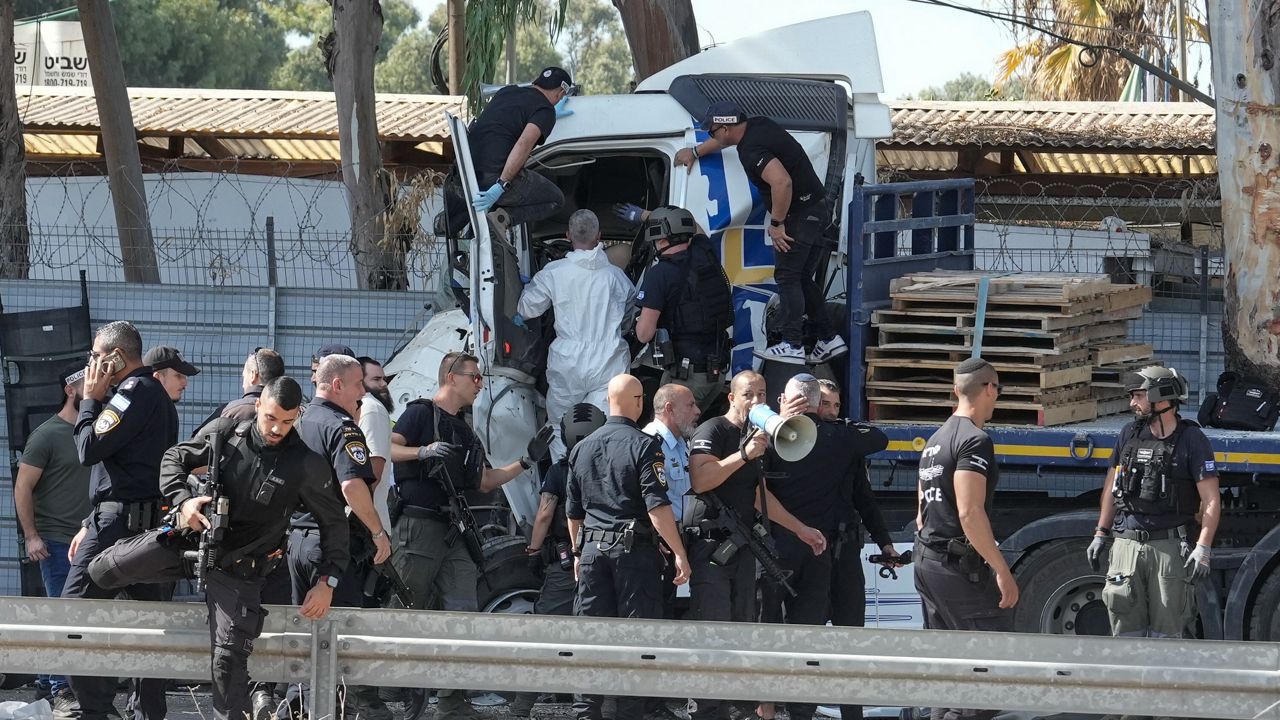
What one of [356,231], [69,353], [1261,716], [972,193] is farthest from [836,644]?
[356,231]

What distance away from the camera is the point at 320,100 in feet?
66.8

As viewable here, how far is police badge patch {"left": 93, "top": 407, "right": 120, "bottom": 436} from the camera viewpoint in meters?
6.73

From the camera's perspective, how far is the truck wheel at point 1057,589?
8.03m

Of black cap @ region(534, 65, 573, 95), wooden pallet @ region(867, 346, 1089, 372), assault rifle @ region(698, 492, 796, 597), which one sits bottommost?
assault rifle @ region(698, 492, 796, 597)

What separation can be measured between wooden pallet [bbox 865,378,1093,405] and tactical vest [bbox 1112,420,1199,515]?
0.55m

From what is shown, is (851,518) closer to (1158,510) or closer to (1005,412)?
(1005,412)

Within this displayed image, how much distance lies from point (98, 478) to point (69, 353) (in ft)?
11.1

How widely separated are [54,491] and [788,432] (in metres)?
4.00

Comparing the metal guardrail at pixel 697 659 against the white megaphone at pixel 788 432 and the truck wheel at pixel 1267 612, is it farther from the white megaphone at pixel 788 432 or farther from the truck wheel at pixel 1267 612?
the truck wheel at pixel 1267 612

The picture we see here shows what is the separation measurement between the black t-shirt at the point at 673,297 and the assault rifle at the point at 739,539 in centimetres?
122

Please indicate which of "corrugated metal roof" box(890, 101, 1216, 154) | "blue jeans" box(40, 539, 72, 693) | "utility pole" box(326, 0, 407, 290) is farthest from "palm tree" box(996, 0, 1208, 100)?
"blue jeans" box(40, 539, 72, 693)

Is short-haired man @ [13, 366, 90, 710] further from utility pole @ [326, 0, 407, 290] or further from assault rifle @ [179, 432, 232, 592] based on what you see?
utility pole @ [326, 0, 407, 290]

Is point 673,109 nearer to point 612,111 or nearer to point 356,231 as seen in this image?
point 612,111

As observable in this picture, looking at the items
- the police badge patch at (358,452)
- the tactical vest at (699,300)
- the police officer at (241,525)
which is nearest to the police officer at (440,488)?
the police badge patch at (358,452)
